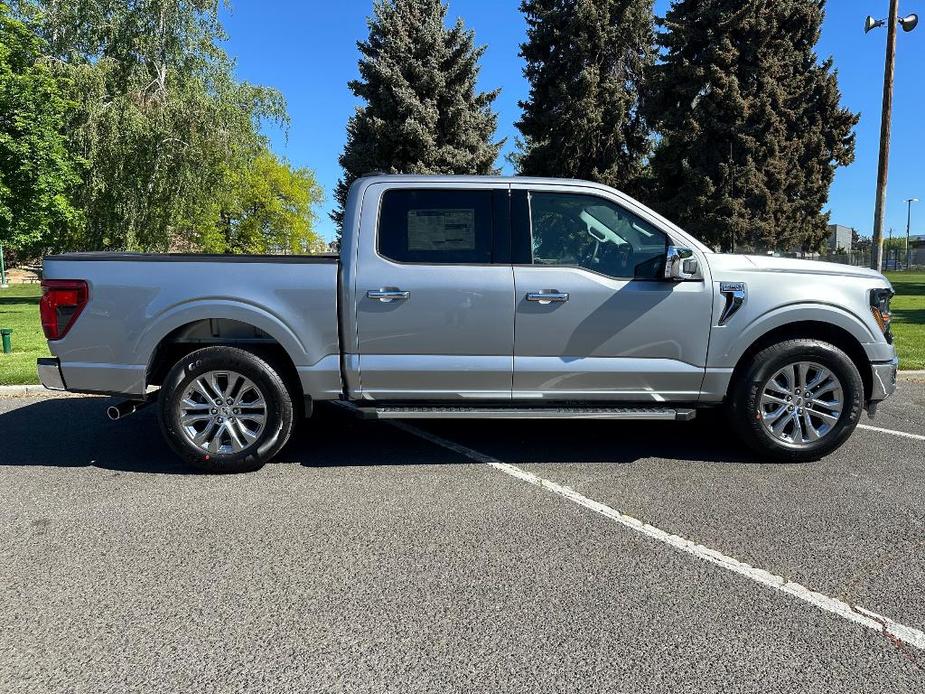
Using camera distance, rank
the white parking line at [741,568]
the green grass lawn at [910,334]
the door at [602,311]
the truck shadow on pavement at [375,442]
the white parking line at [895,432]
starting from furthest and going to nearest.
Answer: the green grass lawn at [910,334] < the white parking line at [895,432] < the truck shadow on pavement at [375,442] < the door at [602,311] < the white parking line at [741,568]

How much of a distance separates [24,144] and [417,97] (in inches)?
515

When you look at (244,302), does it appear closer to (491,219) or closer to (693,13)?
(491,219)

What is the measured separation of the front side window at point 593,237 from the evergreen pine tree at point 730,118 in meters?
21.6

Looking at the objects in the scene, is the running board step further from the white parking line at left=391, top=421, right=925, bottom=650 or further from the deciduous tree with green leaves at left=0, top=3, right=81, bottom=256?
the deciduous tree with green leaves at left=0, top=3, right=81, bottom=256

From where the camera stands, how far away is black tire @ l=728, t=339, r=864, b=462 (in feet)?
14.9

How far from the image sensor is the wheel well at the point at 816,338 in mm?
4664

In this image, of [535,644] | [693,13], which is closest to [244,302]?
[535,644]

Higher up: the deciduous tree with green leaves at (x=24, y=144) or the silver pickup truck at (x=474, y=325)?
the deciduous tree with green leaves at (x=24, y=144)

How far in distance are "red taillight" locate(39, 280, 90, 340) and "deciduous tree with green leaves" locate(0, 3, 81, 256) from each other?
476 inches

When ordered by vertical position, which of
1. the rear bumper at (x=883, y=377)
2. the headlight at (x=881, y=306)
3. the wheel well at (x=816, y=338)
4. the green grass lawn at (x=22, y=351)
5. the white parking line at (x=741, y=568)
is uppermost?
the headlight at (x=881, y=306)

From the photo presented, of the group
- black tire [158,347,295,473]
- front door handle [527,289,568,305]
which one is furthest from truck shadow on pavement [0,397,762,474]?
front door handle [527,289,568,305]

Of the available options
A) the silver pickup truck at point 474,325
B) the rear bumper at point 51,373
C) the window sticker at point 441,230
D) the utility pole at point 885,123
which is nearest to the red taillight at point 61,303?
the silver pickup truck at point 474,325

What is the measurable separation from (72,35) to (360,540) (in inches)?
957

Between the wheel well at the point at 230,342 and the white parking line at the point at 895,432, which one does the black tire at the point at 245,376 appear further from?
the white parking line at the point at 895,432
